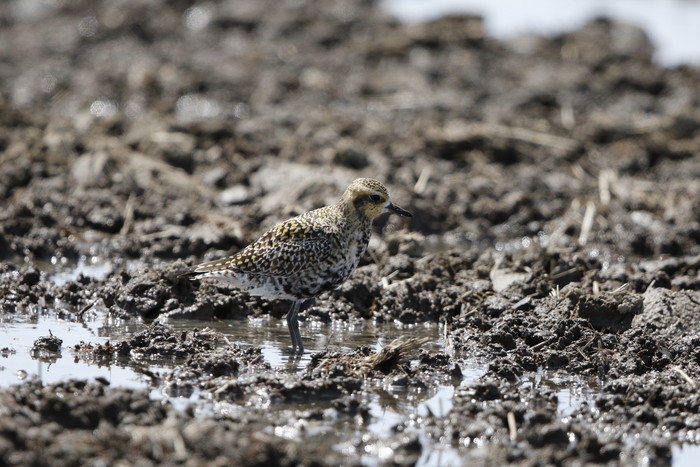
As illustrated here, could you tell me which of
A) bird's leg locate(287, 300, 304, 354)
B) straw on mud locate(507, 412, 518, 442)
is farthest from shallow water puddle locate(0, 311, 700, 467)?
straw on mud locate(507, 412, 518, 442)

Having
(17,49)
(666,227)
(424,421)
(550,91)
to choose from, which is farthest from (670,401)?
(17,49)

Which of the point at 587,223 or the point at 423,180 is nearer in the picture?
the point at 587,223

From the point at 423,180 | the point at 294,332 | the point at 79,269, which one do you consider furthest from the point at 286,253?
the point at 423,180

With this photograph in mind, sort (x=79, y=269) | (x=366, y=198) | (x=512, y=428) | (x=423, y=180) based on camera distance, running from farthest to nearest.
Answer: (x=423, y=180), (x=79, y=269), (x=366, y=198), (x=512, y=428)

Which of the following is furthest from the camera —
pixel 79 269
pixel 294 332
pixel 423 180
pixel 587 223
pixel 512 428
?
pixel 423 180

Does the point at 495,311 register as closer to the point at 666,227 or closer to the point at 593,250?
the point at 593,250

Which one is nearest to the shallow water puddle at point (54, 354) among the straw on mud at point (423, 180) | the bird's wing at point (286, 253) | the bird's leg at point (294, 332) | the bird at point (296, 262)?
the bird at point (296, 262)

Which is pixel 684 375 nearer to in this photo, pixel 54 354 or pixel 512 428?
pixel 512 428
